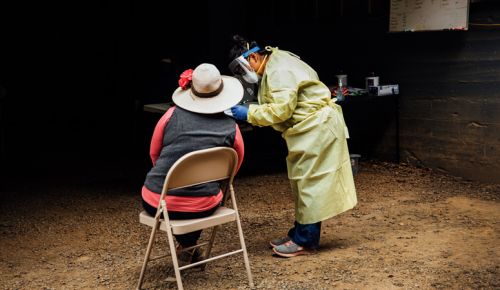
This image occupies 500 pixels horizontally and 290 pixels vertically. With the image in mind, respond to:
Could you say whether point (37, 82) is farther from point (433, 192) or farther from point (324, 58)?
point (433, 192)

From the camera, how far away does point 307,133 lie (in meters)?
4.45

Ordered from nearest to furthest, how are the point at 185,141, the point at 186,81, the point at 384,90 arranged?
the point at 185,141 → the point at 186,81 → the point at 384,90

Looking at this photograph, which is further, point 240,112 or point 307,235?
point 307,235

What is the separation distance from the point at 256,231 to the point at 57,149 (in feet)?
15.5

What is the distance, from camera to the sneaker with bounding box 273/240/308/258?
456 centimetres

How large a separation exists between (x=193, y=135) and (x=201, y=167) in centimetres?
27

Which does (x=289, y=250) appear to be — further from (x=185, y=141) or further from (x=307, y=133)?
(x=185, y=141)

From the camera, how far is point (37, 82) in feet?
34.8

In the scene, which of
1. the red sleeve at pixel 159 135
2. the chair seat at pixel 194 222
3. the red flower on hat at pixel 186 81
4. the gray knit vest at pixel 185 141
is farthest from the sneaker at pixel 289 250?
the red flower on hat at pixel 186 81

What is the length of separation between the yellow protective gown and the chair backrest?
2.08 ft

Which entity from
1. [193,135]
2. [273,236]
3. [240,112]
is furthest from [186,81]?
[273,236]

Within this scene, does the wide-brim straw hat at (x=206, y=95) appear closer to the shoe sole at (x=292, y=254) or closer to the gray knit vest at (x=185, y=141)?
the gray knit vest at (x=185, y=141)

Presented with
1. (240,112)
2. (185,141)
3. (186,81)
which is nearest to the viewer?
(185,141)

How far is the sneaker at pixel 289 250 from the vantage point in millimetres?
4559
